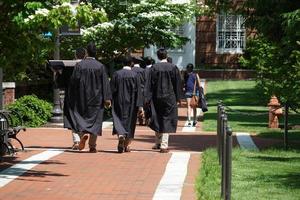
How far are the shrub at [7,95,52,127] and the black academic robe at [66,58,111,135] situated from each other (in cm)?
565

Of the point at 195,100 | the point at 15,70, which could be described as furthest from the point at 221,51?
the point at 15,70

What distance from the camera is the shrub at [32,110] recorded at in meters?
20.3

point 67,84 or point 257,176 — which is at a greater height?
point 67,84

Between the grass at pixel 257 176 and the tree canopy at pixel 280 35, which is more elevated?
the tree canopy at pixel 280 35

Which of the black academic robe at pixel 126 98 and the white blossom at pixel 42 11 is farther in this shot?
the black academic robe at pixel 126 98

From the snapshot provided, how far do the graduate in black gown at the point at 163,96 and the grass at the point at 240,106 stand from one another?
188 inches

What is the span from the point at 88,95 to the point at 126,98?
0.88 meters

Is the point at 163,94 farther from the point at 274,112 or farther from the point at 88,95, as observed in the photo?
the point at 274,112

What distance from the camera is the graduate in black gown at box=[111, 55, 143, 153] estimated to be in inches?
581

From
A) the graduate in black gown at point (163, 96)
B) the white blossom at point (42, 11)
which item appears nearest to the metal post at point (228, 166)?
the white blossom at point (42, 11)

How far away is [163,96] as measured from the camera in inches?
582

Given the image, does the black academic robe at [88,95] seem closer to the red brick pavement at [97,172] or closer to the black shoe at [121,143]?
the black shoe at [121,143]

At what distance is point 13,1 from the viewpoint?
1002 cm

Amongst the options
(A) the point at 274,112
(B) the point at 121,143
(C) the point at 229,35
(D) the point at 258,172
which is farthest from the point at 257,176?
(C) the point at 229,35
